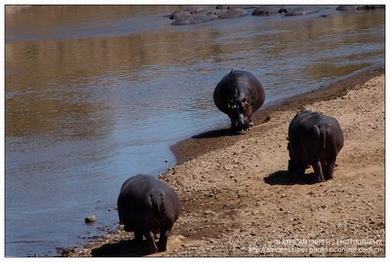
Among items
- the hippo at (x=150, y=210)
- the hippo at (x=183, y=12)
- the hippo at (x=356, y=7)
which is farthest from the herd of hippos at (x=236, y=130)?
the hippo at (x=183, y=12)

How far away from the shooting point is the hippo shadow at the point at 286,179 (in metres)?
9.30

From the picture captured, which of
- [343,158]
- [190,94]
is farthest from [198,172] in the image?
[190,94]

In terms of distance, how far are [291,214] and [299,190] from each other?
0.72 metres


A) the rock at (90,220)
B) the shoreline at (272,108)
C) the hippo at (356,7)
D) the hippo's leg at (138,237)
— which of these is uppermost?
the hippo's leg at (138,237)

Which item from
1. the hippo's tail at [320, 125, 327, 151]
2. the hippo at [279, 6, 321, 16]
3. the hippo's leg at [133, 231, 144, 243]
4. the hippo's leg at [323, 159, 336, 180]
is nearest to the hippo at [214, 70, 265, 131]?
the hippo's leg at [323, 159, 336, 180]

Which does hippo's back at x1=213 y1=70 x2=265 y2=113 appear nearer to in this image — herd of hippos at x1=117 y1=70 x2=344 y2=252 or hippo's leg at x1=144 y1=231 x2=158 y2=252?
herd of hippos at x1=117 y1=70 x2=344 y2=252

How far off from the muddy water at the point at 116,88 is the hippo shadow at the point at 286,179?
165 cm

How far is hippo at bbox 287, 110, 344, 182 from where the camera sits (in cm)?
907

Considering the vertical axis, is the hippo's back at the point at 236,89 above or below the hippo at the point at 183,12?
above

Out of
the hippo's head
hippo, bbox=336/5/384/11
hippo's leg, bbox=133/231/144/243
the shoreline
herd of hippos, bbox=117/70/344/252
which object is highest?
herd of hippos, bbox=117/70/344/252

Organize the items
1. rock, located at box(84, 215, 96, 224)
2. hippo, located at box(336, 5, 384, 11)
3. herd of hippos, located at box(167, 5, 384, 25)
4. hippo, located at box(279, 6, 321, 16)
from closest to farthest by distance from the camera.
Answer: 1. rock, located at box(84, 215, 96, 224)
2. hippo, located at box(336, 5, 384, 11)
3. hippo, located at box(279, 6, 321, 16)
4. herd of hippos, located at box(167, 5, 384, 25)

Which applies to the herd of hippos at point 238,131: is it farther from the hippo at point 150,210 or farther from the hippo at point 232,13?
the hippo at point 232,13

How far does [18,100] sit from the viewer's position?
18.5 metres

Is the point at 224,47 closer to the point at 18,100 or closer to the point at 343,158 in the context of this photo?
the point at 18,100
